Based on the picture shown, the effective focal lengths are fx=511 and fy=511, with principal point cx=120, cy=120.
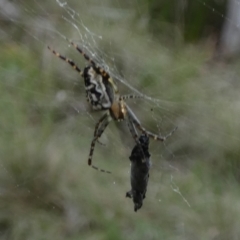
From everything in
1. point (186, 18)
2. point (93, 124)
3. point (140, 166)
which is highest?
point (140, 166)

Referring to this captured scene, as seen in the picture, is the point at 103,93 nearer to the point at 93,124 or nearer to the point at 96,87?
the point at 96,87

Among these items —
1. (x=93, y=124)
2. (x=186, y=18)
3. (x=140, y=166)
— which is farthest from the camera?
(x=186, y=18)

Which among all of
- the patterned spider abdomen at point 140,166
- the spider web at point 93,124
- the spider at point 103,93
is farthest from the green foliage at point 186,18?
the patterned spider abdomen at point 140,166

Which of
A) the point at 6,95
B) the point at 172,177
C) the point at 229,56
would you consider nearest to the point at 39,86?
the point at 6,95

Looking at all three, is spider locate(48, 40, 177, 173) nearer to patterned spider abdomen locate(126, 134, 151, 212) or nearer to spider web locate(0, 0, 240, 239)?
patterned spider abdomen locate(126, 134, 151, 212)

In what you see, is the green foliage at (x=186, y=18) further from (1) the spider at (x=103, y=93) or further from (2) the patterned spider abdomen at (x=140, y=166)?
(2) the patterned spider abdomen at (x=140, y=166)

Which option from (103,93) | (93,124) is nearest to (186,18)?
(93,124)

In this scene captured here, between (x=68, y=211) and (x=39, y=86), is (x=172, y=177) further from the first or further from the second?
(x=39, y=86)
